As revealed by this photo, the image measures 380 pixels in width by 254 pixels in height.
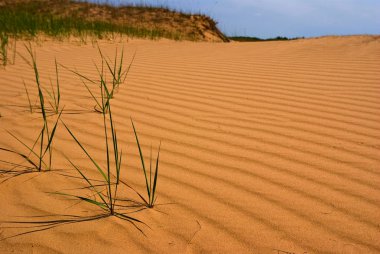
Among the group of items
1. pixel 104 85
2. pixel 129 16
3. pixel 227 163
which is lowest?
pixel 227 163

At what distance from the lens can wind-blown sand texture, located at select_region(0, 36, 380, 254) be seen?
1.40 metres

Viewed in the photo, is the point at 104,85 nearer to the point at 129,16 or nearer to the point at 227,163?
the point at 227,163

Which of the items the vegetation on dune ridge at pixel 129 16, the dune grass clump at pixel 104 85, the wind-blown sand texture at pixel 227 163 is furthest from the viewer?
the vegetation on dune ridge at pixel 129 16

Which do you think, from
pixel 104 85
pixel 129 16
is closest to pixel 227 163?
pixel 104 85

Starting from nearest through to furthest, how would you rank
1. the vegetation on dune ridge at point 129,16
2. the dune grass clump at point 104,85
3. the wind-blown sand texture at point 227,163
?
the wind-blown sand texture at point 227,163
the dune grass clump at point 104,85
the vegetation on dune ridge at point 129,16

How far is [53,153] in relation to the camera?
211cm

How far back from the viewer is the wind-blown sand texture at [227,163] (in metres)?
1.40

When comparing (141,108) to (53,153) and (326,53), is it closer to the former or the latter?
(53,153)

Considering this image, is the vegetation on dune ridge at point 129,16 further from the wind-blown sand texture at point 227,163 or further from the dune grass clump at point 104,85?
the wind-blown sand texture at point 227,163

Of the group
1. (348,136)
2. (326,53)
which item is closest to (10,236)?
(348,136)

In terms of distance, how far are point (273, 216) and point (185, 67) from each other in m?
3.42

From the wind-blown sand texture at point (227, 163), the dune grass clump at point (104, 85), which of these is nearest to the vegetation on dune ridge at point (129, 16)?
the dune grass clump at point (104, 85)

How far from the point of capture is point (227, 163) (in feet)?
6.55

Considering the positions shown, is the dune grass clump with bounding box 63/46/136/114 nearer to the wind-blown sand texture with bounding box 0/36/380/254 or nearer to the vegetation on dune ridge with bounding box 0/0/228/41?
the wind-blown sand texture with bounding box 0/36/380/254
